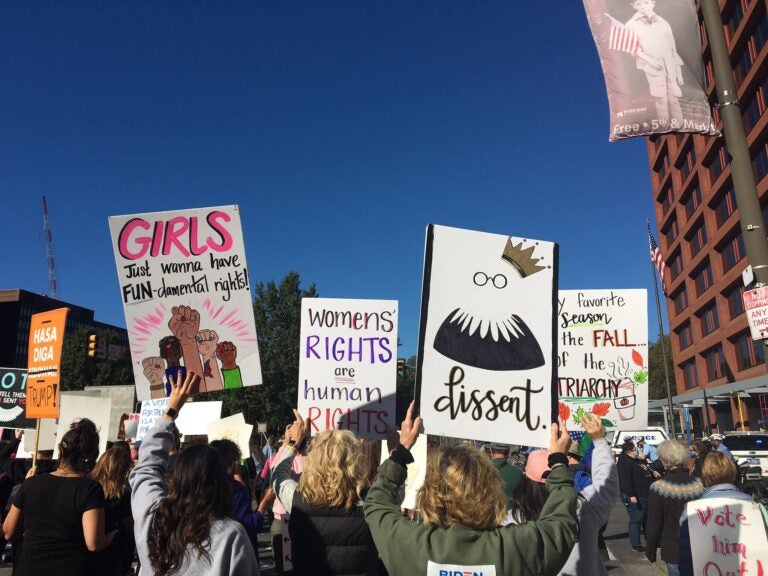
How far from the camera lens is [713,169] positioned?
135ft

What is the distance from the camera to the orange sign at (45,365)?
23.7 feet

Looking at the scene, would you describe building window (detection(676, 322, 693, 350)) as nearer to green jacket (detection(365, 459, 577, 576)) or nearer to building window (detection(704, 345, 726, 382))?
building window (detection(704, 345, 726, 382))

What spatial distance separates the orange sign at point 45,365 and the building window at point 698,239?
151 ft

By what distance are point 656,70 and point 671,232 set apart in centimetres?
5176

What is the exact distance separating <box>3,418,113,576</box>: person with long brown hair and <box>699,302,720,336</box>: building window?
152 ft

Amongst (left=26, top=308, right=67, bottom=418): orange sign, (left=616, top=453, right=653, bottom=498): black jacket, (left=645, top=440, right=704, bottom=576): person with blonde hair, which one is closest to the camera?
(left=645, top=440, right=704, bottom=576): person with blonde hair

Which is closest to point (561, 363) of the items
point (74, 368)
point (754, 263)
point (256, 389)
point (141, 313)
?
point (754, 263)

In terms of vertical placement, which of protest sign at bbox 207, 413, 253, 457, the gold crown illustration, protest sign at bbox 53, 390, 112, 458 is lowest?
protest sign at bbox 207, 413, 253, 457

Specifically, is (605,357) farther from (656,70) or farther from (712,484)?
(656,70)

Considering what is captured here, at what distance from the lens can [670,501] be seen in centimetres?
543

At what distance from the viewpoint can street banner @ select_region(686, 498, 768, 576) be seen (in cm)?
391

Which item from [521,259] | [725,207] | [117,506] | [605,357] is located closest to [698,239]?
[725,207]

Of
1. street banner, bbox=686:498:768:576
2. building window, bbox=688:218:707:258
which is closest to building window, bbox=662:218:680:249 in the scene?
building window, bbox=688:218:707:258

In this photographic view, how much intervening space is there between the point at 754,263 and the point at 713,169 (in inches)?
1659
